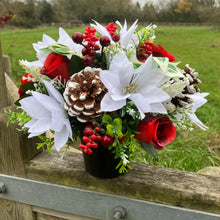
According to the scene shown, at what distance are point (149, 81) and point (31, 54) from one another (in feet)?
14.9

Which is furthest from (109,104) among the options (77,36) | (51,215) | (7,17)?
(7,17)

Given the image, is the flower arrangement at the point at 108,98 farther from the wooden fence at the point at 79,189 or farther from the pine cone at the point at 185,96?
the wooden fence at the point at 79,189

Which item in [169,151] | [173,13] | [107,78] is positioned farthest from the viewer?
[173,13]

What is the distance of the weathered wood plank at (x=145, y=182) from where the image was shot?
0.73 metres

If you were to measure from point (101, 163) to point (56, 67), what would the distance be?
317 mm

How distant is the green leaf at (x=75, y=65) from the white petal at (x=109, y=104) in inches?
5.4

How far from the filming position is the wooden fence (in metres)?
0.75

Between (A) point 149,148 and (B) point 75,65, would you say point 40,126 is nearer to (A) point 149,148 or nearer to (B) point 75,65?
(B) point 75,65

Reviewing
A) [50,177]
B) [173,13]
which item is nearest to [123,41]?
[50,177]

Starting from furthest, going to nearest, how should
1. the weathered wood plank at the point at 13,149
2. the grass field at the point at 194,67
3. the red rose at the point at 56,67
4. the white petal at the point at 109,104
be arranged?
the grass field at the point at 194,67 → the weathered wood plank at the point at 13,149 → the red rose at the point at 56,67 → the white petal at the point at 109,104

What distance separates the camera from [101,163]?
0.75 m

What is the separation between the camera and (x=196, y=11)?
356cm

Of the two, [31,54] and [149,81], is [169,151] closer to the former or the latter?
[149,81]

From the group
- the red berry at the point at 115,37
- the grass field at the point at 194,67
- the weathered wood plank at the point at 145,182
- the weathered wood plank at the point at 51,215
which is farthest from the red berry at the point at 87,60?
the grass field at the point at 194,67
